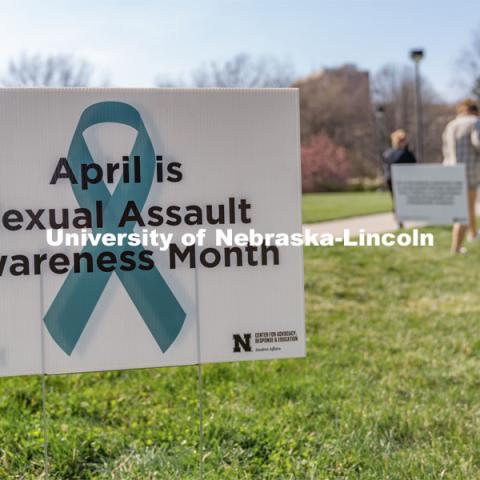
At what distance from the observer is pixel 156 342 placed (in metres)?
2.68

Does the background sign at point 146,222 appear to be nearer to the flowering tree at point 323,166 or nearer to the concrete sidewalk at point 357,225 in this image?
the concrete sidewalk at point 357,225

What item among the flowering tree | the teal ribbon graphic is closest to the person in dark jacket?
the teal ribbon graphic

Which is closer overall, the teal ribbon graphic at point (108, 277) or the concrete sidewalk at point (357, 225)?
the teal ribbon graphic at point (108, 277)

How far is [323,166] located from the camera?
58.0 m

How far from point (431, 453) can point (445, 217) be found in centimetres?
691

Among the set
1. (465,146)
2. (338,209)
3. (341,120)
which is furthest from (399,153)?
(341,120)

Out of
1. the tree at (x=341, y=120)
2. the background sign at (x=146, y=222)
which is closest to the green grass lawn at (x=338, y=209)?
the background sign at (x=146, y=222)

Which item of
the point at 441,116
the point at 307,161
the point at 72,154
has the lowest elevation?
the point at 72,154

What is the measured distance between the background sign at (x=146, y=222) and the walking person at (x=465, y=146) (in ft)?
23.3

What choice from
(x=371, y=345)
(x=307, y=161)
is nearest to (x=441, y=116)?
(x=307, y=161)

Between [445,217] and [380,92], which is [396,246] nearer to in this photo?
[445,217]

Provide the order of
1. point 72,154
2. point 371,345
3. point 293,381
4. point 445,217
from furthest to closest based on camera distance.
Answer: point 445,217
point 371,345
point 293,381
point 72,154

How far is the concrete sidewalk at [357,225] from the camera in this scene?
12.8m

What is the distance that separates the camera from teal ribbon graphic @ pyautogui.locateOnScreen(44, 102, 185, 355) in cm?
259
